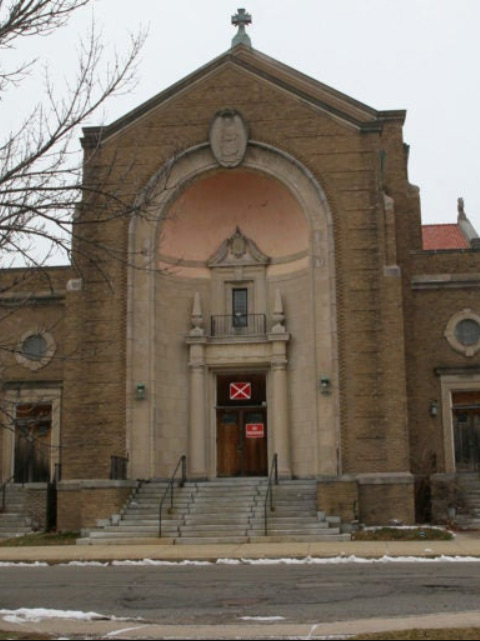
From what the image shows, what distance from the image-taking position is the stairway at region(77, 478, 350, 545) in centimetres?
2267

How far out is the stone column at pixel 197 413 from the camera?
92.5 ft

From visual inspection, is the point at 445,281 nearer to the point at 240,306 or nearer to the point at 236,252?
the point at 240,306

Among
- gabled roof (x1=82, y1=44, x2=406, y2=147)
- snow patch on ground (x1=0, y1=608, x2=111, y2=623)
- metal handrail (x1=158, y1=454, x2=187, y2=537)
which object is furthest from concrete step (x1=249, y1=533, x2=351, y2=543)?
gabled roof (x1=82, y1=44, x2=406, y2=147)

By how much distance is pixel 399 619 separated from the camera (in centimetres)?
1048

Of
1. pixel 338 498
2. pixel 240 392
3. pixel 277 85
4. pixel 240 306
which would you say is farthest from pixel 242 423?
pixel 277 85

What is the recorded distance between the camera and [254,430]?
2981 centimetres

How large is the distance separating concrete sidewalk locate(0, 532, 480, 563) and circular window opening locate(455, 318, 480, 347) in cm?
896

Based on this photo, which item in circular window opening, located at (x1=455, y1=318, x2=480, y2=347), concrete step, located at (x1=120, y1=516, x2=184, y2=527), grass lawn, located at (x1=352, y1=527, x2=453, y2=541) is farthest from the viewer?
circular window opening, located at (x1=455, y1=318, x2=480, y2=347)

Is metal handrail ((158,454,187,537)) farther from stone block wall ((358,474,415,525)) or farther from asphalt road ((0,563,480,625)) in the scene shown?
asphalt road ((0,563,480,625))

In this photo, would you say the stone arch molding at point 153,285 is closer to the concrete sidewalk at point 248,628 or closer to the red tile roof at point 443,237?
the red tile roof at point 443,237

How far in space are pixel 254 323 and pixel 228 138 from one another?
19.5ft

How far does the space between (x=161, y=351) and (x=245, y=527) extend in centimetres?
728

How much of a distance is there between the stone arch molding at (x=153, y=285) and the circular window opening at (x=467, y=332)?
536 centimetres

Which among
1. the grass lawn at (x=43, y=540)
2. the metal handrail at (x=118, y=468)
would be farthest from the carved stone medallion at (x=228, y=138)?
the grass lawn at (x=43, y=540)
